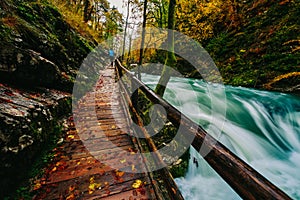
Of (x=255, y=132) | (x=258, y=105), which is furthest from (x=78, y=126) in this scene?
(x=258, y=105)

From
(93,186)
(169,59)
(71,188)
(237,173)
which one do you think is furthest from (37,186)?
(169,59)

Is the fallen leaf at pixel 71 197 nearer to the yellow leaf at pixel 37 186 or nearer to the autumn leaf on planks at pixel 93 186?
the autumn leaf on planks at pixel 93 186

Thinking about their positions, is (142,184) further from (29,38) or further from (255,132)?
(255,132)

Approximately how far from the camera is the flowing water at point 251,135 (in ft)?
14.8

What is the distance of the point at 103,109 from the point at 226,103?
658 centimetres

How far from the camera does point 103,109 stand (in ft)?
18.4

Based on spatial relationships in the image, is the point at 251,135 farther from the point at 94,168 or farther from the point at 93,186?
the point at 93,186

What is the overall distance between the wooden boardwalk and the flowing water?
2125mm

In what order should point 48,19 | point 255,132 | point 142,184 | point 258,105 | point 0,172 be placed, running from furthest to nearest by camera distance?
point 258,105 → point 255,132 → point 48,19 → point 142,184 → point 0,172

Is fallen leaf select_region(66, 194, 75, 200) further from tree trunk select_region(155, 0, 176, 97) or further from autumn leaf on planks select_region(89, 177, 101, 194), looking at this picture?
tree trunk select_region(155, 0, 176, 97)

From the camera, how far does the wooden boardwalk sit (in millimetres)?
2374

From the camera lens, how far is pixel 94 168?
2.88m

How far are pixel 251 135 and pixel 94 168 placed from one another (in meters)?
6.17

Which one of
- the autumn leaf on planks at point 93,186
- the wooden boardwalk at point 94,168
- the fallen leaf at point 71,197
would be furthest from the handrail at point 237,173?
the fallen leaf at point 71,197
